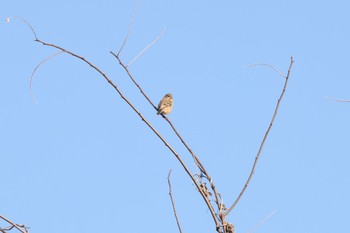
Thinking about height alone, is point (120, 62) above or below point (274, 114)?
above

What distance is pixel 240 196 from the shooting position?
219 cm

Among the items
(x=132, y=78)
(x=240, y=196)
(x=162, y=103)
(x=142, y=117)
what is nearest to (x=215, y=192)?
(x=240, y=196)

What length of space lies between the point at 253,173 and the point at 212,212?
245 millimetres

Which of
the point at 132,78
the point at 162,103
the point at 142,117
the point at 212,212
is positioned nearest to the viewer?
the point at 212,212

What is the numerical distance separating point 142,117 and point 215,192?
38cm

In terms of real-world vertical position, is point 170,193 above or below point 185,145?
below

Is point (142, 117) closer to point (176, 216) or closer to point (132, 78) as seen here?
point (132, 78)

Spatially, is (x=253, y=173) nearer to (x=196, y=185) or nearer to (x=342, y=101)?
(x=196, y=185)

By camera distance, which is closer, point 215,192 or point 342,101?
point 215,192

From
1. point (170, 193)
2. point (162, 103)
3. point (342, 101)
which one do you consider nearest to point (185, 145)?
point (170, 193)

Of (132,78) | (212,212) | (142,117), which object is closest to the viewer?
(212,212)

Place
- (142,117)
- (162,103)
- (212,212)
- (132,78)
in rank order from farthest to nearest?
1. (162,103)
2. (132,78)
3. (142,117)
4. (212,212)

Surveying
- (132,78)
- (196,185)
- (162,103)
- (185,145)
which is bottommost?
(196,185)

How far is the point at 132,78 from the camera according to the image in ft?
7.82
